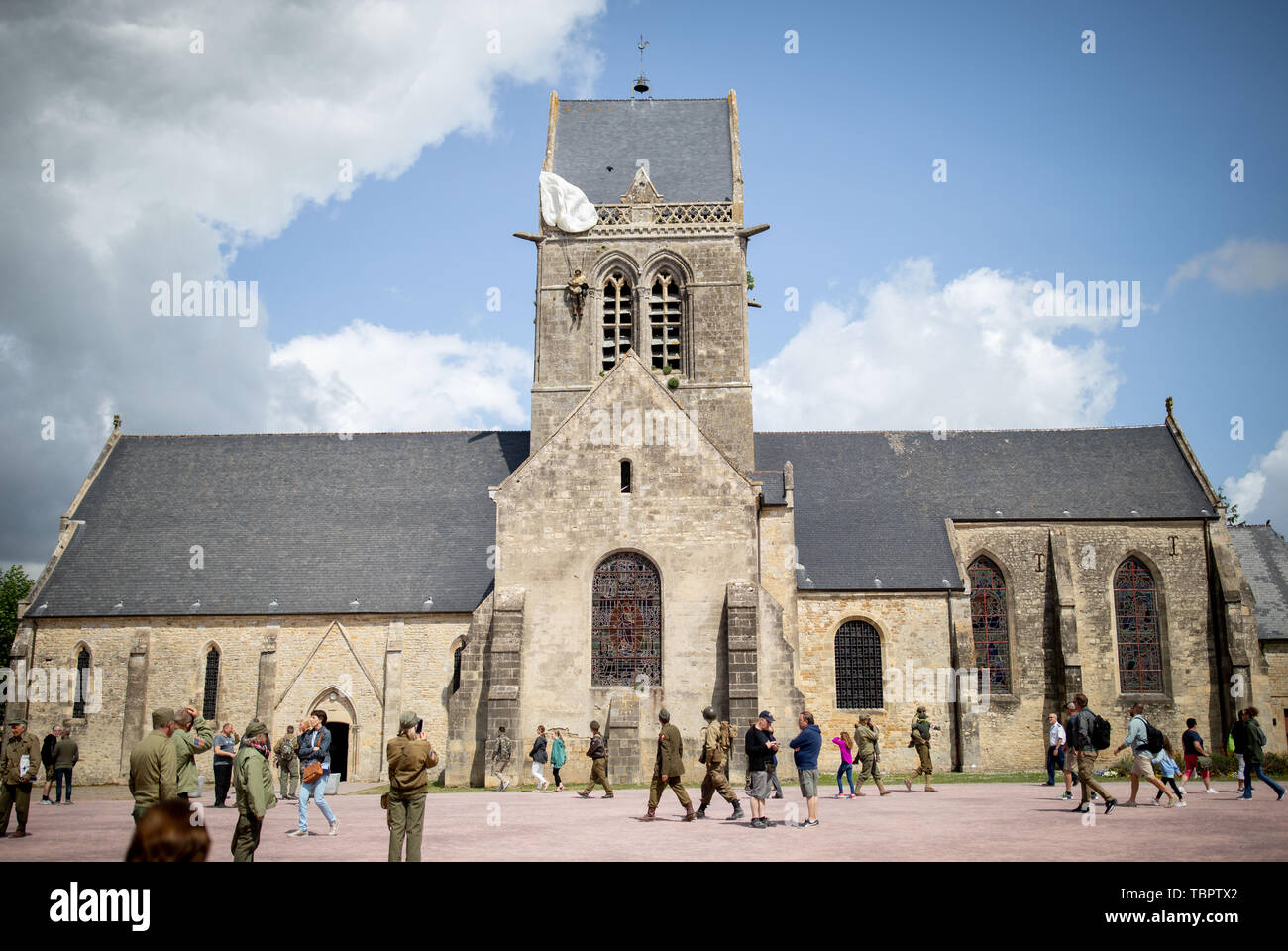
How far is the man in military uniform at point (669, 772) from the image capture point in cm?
1609

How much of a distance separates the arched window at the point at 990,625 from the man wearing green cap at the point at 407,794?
24.7m

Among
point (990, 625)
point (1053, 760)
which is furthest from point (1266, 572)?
point (1053, 760)

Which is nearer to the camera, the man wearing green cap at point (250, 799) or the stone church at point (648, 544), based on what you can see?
the man wearing green cap at point (250, 799)

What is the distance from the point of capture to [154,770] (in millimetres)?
10242

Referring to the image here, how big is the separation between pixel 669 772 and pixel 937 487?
855 inches

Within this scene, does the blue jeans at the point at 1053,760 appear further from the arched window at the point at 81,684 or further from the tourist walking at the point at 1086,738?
the arched window at the point at 81,684

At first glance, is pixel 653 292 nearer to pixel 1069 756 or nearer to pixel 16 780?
pixel 1069 756

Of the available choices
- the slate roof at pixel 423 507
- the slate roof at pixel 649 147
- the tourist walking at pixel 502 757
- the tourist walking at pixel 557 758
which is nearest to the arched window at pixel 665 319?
the slate roof at pixel 649 147

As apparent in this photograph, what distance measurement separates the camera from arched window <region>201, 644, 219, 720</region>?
103ft

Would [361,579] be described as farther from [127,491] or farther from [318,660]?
[127,491]
